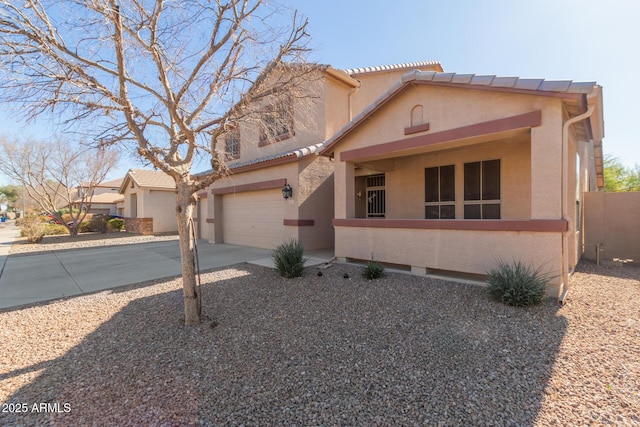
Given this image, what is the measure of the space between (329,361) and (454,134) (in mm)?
5584

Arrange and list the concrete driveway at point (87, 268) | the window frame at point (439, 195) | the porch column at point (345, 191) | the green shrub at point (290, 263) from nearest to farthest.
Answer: the concrete driveway at point (87, 268) → the green shrub at point (290, 263) → the porch column at point (345, 191) → the window frame at point (439, 195)

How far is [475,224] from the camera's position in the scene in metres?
6.51

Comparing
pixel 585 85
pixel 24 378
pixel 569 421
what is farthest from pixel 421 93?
pixel 24 378

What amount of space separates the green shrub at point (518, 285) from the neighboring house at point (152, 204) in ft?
66.0

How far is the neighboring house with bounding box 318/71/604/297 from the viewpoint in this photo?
5648 mm

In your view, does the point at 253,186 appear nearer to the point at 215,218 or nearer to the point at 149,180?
the point at 215,218

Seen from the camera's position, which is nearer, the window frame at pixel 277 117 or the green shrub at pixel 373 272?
the window frame at pixel 277 117

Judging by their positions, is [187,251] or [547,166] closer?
[187,251]

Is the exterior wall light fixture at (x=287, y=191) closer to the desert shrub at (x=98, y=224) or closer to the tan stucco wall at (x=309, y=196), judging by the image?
the tan stucco wall at (x=309, y=196)

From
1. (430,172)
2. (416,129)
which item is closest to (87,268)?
(416,129)

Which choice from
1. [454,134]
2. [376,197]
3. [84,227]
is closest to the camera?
[454,134]

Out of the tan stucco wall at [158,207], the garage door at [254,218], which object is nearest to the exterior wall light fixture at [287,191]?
the garage door at [254,218]

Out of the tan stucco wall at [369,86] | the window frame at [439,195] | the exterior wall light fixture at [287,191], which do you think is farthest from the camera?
the tan stucco wall at [369,86]

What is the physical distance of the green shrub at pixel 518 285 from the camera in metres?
5.16
